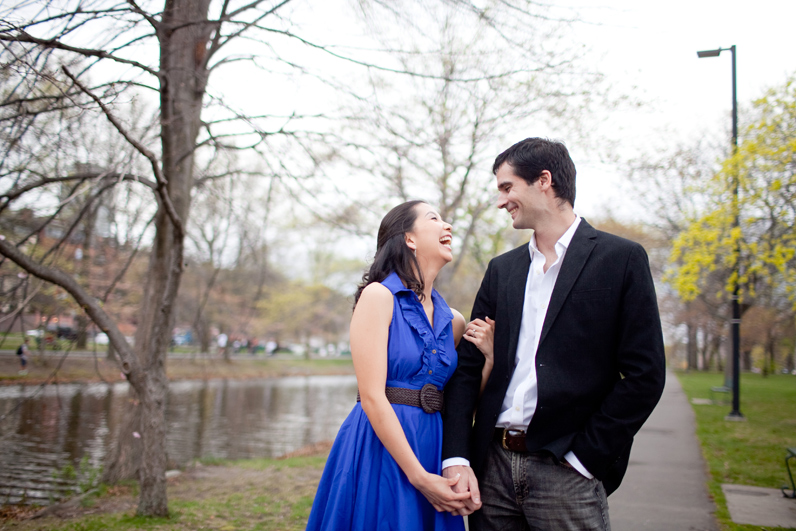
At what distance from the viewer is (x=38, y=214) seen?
7.31 m

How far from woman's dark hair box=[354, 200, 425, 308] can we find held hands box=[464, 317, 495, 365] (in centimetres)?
29

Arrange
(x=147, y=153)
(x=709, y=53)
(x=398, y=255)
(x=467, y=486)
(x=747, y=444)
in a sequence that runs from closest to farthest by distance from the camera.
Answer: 1. (x=467, y=486)
2. (x=398, y=255)
3. (x=147, y=153)
4. (x=747, y=444)
5. (x=709, y=53)

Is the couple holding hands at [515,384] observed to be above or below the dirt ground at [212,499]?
above

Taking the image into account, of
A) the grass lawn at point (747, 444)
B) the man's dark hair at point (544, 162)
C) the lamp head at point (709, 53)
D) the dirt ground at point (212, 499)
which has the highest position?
the lamp head at point (709, 53)

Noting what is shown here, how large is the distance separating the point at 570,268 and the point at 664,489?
563 centimetres

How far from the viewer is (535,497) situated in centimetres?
223

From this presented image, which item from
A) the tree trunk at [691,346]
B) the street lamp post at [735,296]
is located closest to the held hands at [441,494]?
the street lamp post at [735,296]

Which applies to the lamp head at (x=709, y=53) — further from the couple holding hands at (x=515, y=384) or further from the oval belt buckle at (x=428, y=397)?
the oval belt buckle at (x=428, y=397)

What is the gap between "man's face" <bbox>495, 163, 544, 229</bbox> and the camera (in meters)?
2.51

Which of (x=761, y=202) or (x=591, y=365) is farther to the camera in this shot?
(x=761, y=202)

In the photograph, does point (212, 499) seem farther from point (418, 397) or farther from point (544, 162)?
point (544, 162)

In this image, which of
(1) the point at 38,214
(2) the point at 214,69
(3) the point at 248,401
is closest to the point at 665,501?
(2) the point at 214,69

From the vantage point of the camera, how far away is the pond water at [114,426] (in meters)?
Result: 8.16

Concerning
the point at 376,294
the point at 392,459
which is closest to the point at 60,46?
the point at 376,294
